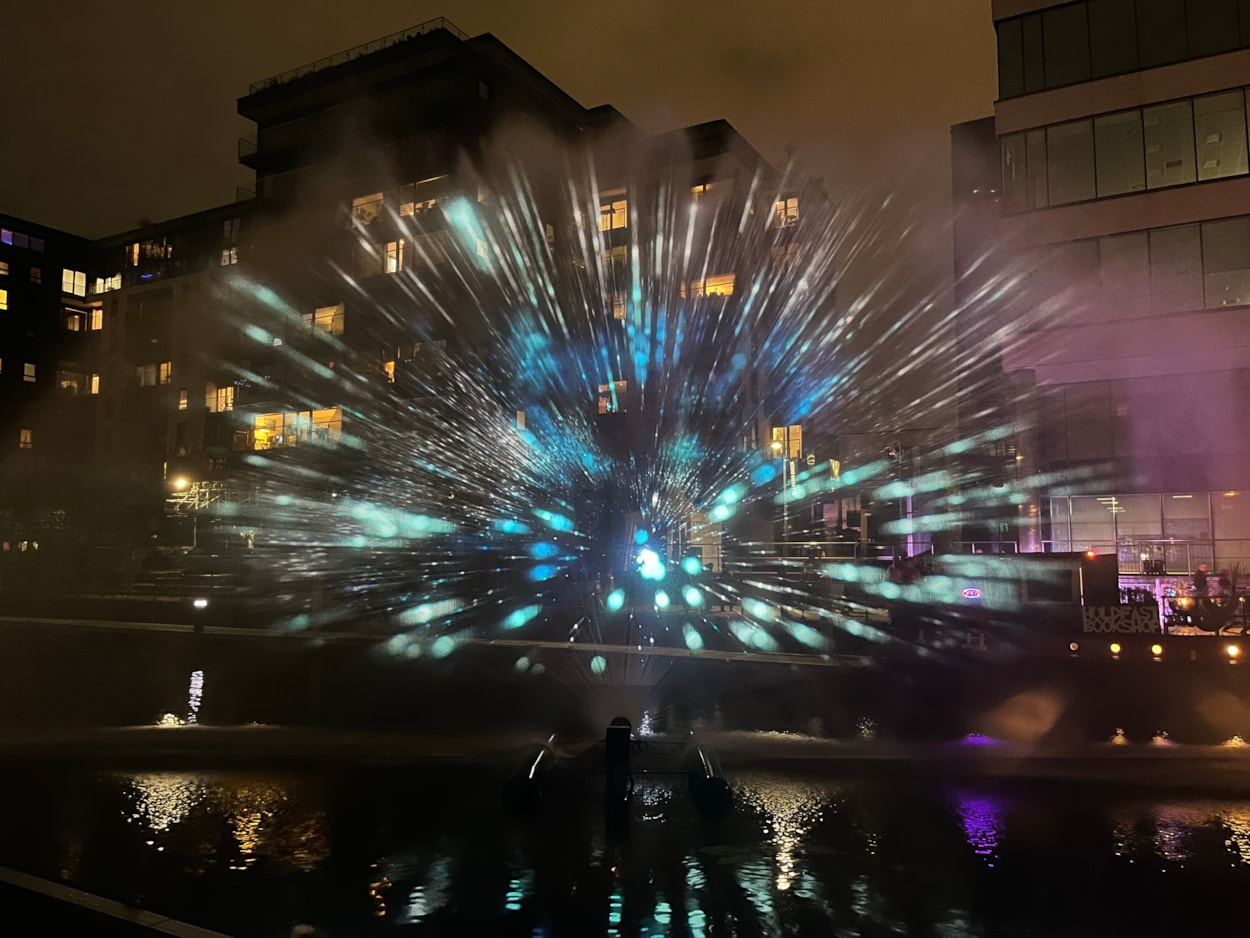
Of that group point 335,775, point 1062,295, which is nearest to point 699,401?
point 1062,295

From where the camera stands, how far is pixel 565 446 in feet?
122

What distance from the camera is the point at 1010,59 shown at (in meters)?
26.4

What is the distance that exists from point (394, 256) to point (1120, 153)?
28.5 metres

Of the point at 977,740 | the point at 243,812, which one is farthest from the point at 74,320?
the point at 977,740

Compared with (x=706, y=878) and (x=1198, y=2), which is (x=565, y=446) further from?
(x=706, y=878)

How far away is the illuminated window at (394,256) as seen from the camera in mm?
39750

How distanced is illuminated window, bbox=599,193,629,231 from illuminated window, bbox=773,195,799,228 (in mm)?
8676

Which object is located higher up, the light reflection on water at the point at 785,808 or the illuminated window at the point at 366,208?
the illuminated window at the point at 366,208

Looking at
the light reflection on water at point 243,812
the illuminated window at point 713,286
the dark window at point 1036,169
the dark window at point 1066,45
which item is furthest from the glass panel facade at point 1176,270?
the light reflection on water at point 243,812

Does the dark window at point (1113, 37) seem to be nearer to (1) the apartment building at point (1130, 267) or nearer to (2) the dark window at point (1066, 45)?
(1) the apartment building at point (1130, 267)

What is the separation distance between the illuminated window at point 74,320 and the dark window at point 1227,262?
211 feet

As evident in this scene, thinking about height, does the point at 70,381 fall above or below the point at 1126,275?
above

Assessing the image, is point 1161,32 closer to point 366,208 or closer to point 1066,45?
point 1066,45

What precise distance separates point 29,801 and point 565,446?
30.2 metres
